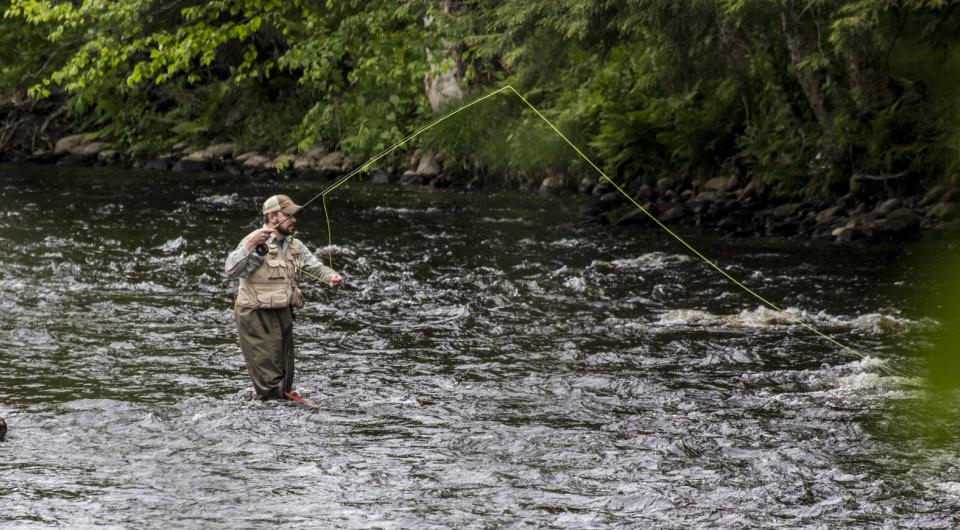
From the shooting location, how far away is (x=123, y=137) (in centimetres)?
3331

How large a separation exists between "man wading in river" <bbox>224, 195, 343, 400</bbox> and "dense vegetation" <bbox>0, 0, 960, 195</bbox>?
661 centimetres

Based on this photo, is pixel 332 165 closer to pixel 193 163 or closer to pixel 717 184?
pixel 193 163

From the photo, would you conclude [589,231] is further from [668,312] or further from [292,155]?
[292,155]

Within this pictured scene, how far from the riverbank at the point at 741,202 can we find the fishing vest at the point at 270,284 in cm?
1020

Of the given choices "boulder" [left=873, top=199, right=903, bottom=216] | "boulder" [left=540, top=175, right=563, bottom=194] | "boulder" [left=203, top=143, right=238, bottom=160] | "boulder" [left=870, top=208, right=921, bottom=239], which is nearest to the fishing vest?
"boulder" [left=870, top=208, right=921, bottom=239]

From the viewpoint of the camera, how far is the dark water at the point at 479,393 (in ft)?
23.6

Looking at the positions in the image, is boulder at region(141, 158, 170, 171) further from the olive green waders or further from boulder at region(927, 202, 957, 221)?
the olive green waders

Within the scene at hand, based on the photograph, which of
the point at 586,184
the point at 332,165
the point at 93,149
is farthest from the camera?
the point at 93,149

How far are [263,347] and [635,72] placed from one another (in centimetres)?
1530

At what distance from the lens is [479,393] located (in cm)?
978

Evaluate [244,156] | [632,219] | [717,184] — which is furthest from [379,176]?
[632,219]

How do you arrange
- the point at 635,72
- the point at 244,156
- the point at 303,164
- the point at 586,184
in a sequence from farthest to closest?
the point at 244,156, the point at 303,164, the point at 586,184, the point at 635,72

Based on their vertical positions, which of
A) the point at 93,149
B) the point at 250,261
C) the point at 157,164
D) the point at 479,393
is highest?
the point at 93,149

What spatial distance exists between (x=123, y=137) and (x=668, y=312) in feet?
77.1
